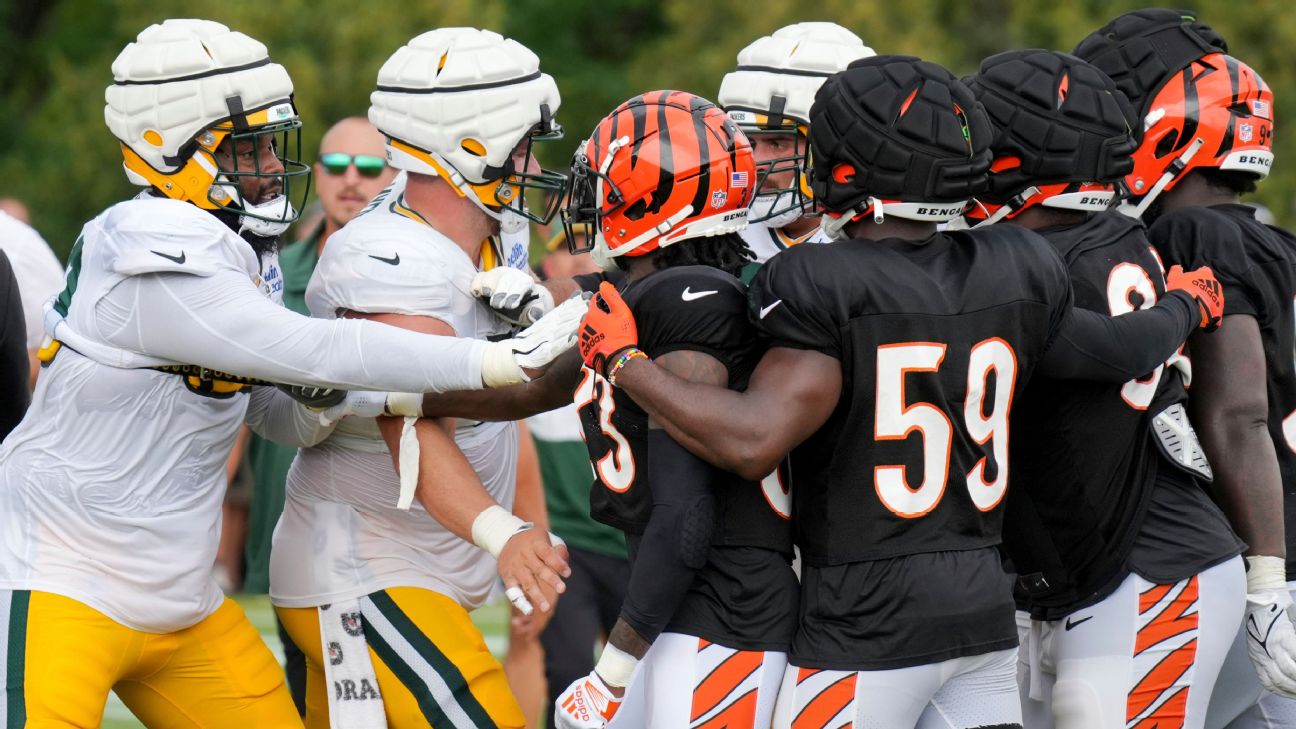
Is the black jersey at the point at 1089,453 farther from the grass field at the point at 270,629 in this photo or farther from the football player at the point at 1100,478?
the grass field at the point at 270,629

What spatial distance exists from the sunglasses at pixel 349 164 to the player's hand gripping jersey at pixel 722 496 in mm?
3311

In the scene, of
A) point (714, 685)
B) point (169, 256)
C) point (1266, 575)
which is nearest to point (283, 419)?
point (169, 256)

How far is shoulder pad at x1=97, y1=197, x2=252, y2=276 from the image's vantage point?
11.7 ft

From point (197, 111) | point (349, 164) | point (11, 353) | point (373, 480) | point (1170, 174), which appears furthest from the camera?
point (349, 164)

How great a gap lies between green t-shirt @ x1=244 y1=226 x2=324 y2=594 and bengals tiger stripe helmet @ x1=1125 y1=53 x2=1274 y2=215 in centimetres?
314

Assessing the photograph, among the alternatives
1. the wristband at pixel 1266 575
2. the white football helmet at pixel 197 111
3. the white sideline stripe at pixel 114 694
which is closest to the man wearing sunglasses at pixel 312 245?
the white sideline stripe at pixel 114 694

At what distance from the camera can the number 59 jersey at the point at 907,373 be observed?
10.3 feet

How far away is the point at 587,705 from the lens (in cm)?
320

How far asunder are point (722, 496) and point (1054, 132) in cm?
118

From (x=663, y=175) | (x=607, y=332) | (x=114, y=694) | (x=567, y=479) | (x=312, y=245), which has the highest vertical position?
(x=663, y=175)

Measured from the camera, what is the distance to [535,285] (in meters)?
4.02

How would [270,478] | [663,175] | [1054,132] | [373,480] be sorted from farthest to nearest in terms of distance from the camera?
[270,478]
[373,480]
[1054,132]
[663,175]

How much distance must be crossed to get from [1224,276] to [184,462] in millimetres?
2553

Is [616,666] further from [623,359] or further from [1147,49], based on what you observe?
[1147,49]
